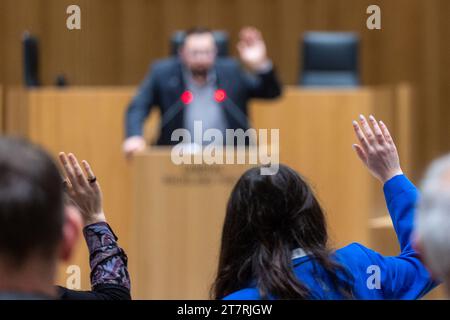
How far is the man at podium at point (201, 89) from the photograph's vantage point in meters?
4.68

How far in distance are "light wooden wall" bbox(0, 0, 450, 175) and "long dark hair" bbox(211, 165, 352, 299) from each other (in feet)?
19.1


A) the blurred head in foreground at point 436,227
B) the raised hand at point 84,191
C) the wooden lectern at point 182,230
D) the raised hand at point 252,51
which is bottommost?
the wooden lectern at point 182,230

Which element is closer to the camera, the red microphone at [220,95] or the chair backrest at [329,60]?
the red microphone at [220,95]

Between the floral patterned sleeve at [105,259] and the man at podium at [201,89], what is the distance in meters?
2.97

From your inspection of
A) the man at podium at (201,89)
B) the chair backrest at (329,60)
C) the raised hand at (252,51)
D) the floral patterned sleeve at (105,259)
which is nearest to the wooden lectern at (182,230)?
the man at podium at (201,89)

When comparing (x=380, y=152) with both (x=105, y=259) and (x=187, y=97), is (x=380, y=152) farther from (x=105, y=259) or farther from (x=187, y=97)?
(x=187, y=97)

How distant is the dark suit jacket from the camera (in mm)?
4715

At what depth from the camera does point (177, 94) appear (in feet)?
15.8

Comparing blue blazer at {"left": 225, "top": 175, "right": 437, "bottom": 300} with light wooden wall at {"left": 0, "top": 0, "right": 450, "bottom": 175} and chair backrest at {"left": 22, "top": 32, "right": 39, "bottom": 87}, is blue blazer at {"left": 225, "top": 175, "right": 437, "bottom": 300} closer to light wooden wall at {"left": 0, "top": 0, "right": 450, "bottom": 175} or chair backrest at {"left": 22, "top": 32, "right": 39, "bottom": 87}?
chair backrest at {"left": 22, "top": 32, "right": 39, "bottom": 87}

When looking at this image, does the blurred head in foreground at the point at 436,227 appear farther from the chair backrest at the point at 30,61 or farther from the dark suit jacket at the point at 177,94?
the chair backrest at the point at 30,61

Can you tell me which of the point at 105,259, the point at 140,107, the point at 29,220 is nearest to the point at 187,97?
the point at 140,107

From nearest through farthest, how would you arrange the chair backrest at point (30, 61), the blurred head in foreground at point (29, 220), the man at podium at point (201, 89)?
the blurred head in foreground at point (29, 220), the man at podium at point (201, 89), the chair backrest at point (30, 61)

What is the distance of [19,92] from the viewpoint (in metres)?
5.31

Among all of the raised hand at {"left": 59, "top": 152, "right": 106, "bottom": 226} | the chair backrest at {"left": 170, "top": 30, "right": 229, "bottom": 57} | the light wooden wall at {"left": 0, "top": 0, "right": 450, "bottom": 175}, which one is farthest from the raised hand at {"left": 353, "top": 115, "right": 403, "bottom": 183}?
the light wooden wall at {"left": 0, "top": 0, "right": 450, "bottom": 175}
